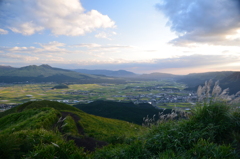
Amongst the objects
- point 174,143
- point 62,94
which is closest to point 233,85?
point 174,143

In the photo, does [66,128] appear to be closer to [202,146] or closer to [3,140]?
[3,140]

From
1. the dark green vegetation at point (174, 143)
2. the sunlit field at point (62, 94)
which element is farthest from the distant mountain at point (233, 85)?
the dark green vegetation at point (174, 143)

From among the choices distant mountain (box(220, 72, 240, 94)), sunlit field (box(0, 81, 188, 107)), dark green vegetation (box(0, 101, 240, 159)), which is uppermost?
dark green vegetation (box(0, 101, 240, 159))

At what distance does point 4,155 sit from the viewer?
166 inches

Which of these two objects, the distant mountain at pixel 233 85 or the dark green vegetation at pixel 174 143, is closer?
the dark green vegetation at pixel 174 143

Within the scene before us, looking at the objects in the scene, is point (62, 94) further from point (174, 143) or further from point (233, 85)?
point (233, 85)

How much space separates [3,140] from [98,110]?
203ft

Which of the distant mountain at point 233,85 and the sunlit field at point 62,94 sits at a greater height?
the distant mountain at point 233,85

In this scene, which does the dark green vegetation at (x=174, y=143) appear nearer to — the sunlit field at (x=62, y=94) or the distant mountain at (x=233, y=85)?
the sunlit field at (x=62, y=94)

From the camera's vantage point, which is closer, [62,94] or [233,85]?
[233,85]

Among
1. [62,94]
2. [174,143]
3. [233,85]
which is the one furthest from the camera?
[62,94]

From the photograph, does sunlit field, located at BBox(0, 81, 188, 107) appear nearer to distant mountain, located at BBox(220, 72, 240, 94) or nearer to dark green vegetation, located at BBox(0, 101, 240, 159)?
distant mountain, located at BBox(220, 72, 240, 94)

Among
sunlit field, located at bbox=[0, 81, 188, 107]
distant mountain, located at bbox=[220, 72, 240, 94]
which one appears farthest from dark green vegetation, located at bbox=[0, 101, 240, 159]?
distant mountain, located at bbox=[220, 72, 240, 94]

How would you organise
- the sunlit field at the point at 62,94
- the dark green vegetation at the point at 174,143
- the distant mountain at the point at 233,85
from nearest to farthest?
the dark green vegetation at the point at 174,143
the distant mountain at the point at 233,85
the sunlit field at the point at 62,94
